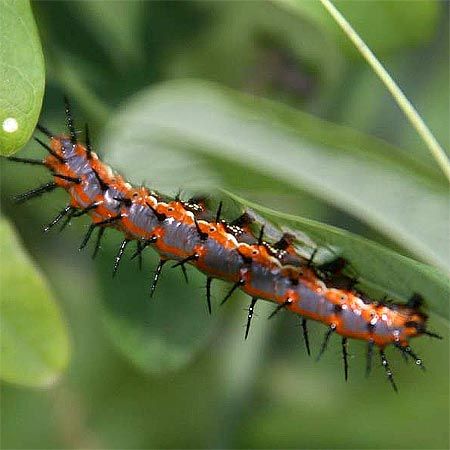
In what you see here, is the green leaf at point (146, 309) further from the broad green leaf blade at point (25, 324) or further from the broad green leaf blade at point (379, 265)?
the broad green leaf blade at point (379, 265)

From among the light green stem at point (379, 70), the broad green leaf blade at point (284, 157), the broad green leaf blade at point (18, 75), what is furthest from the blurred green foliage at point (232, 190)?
the broad green leaf blade at point (18, 75)

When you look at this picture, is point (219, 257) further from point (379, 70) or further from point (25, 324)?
point (379, 70)

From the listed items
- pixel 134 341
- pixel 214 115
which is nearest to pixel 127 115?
pixel 214 115

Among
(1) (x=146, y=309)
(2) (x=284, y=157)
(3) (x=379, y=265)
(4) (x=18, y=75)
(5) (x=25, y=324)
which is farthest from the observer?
(1) (x=146, y=309)

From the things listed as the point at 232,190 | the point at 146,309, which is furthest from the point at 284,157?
the point at 146,309

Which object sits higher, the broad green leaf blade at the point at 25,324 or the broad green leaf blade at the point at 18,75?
the broad green leaf blade at the point at 18,75

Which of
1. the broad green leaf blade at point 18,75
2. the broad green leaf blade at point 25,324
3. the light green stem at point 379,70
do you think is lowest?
the broad green leaf blade at point 25,324
